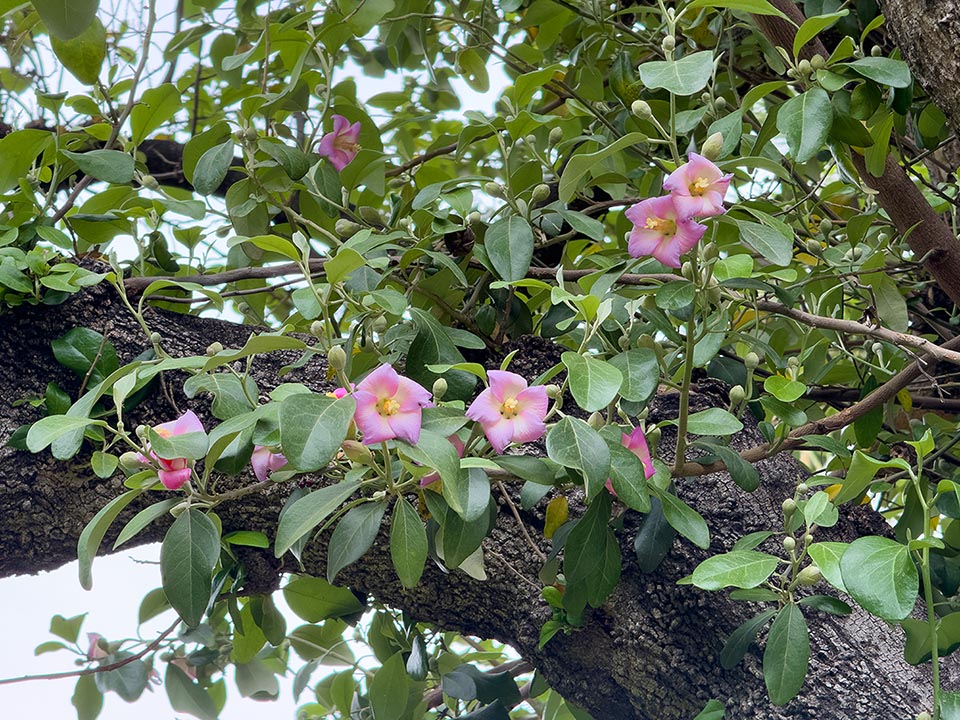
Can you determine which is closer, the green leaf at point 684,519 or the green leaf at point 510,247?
the green leaf at point 684,519

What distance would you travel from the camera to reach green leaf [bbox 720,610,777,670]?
960mm

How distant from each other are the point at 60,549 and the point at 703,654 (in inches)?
29.9

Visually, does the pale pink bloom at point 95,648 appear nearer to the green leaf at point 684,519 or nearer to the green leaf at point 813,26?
the green leaf at point 684,519

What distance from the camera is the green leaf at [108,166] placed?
43.6 inches

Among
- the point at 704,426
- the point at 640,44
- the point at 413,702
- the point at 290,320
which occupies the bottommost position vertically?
the point at 413,702

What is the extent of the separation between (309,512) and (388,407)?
0.42 feet

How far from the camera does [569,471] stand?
2.72 feet

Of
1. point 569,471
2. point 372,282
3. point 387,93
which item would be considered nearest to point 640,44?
point 387,93


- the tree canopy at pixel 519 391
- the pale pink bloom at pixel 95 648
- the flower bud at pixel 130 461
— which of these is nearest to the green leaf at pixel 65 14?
the tree canopy at pixel 519 391

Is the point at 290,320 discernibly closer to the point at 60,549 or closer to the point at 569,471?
the point at 60,549

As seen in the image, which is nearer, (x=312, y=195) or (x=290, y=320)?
(x=312, y=195)

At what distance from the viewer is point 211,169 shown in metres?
1.10

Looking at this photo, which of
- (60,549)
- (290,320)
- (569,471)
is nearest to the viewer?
(569,471)

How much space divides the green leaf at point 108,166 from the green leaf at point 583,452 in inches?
25.8
